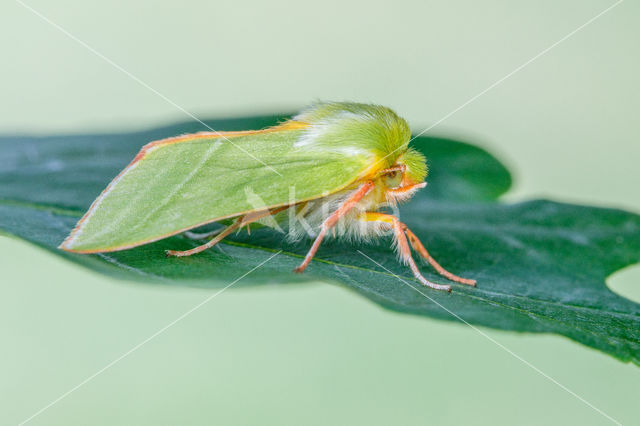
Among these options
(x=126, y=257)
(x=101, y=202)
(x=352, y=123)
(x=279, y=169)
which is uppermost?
(x=352, y=123)

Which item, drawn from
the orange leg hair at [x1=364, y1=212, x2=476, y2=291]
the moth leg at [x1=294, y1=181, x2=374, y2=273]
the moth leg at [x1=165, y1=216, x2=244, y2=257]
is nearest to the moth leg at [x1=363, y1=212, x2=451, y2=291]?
the orange leg hair at [x1=364, y1=212, x2=476, y2=291]

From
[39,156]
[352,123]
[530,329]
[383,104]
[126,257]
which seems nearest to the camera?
[530,329]

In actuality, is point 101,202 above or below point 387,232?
below

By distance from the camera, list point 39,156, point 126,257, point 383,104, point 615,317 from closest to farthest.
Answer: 1. point 126,257
2. point 615,317
3. point 383,104
4. point 39,156

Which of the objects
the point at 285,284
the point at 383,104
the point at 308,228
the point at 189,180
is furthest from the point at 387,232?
the point at 285,284

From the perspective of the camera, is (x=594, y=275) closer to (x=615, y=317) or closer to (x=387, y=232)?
(x=615, y=317)

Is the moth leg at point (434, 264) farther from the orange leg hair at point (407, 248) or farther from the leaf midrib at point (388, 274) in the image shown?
the leaf midrib at point (388, 274)

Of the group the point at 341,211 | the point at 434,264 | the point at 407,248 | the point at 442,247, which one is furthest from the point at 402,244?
the point at 442,247
